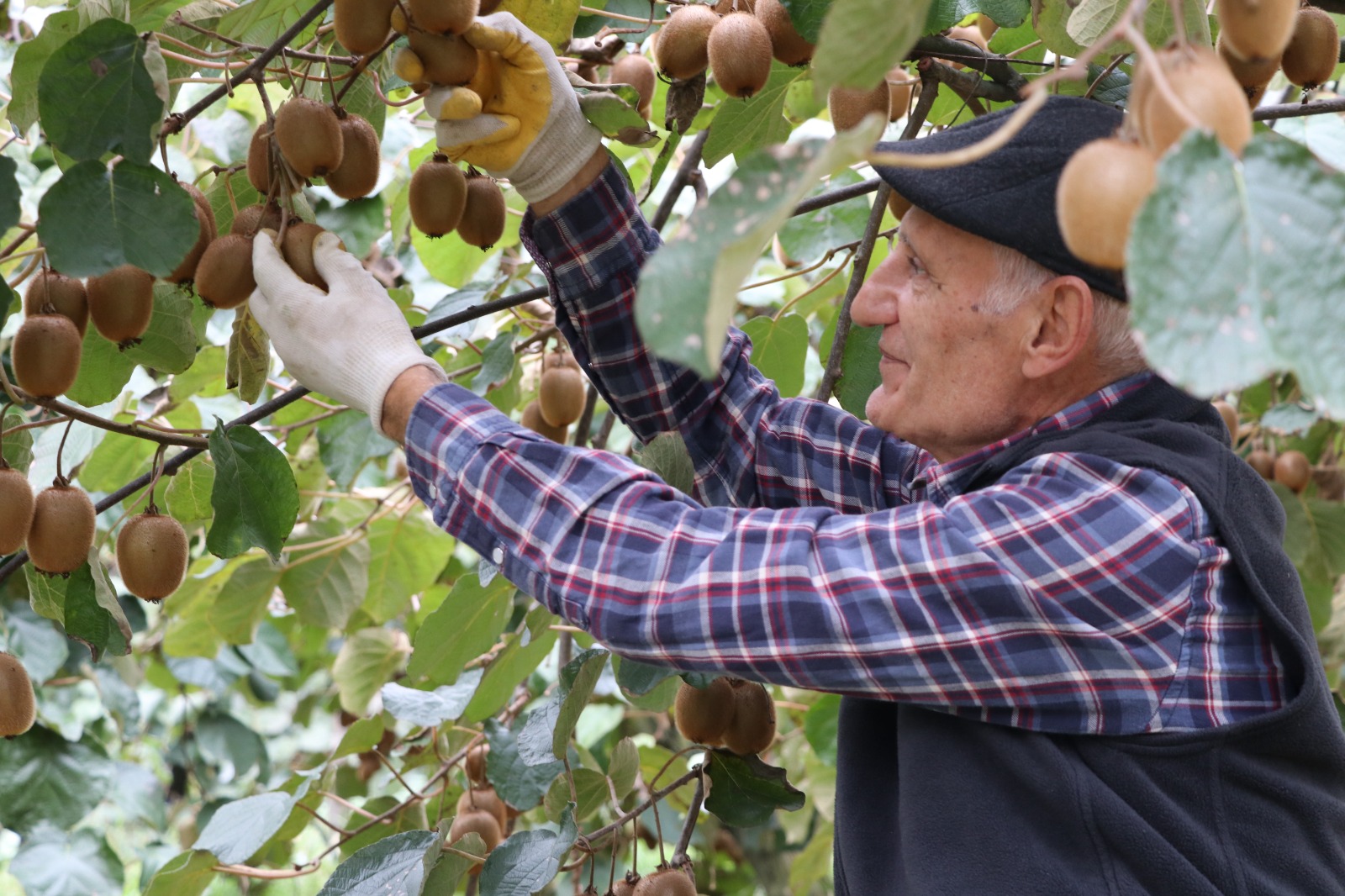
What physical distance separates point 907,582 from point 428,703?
3.21 feet

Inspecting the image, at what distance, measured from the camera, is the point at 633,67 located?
1.73 m

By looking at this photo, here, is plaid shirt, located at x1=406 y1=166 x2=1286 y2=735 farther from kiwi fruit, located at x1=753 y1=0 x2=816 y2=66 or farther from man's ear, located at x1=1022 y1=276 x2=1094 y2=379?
kiwi fruit, located at x1=753 y1=0 x2=816 y2=66

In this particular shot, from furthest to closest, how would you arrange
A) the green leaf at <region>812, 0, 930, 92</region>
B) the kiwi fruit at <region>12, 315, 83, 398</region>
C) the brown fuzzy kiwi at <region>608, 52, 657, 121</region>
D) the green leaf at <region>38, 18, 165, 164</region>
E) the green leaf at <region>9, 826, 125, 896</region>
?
the green leaf at <region>9, 826, 125, 896</region>, the brown fuzzy kiwi at <region>608, 52, 657, 121</region>, the kiwi fruit at <region>12, 315, 83, 398</region>, the green leaf at <region>38, 18, 165, 164</region>, the green leaf at <region>812, 0, 930, 92</region>

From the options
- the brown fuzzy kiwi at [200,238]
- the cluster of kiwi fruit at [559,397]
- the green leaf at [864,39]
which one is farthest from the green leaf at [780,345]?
the green leaf at [864,39]

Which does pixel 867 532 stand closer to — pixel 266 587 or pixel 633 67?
pixel 633 67

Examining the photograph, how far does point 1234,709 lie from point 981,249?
475 mm

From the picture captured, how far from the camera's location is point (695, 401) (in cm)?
160

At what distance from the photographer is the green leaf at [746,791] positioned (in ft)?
5.18

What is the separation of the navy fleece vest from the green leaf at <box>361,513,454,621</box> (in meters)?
1.30

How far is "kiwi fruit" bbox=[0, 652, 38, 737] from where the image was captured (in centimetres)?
134

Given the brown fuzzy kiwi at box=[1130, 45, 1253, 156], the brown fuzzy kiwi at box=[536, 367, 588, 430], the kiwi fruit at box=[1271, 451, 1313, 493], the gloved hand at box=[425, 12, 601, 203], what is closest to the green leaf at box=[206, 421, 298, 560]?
the gloved hand at box=[425, 12, 601, 203]

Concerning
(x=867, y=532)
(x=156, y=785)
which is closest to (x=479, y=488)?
Result: (x=867, y=532)

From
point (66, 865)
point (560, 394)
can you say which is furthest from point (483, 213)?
point (66, 865)

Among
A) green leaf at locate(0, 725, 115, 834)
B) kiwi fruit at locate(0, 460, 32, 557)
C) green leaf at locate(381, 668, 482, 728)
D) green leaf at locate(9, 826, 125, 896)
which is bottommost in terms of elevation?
green leaf at locate(9, 826, 125, 896)
